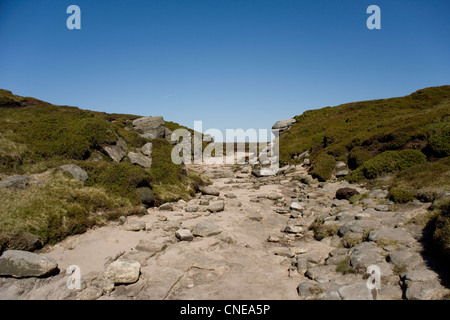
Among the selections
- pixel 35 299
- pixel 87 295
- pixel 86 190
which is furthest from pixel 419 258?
pixel 86 190

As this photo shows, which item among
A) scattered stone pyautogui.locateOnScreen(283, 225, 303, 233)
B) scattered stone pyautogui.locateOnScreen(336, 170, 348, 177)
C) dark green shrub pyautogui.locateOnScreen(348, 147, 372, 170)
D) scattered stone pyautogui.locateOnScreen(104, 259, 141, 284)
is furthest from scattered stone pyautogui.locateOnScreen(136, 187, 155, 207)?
dark green shrub pyautogui.locateOnScreen(348, 147, 372, 170)

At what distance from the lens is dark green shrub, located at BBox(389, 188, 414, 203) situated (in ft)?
39.2

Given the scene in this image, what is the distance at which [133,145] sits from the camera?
23172 millimetres


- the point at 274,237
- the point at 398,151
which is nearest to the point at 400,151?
the point at 398,151

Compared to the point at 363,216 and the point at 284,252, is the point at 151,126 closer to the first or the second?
the point at 284,252

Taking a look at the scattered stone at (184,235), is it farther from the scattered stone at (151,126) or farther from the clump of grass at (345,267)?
the scattered stone at (151,126)

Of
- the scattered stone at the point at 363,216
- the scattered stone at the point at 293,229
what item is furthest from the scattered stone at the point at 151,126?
the scattered stone at the point at 363,216

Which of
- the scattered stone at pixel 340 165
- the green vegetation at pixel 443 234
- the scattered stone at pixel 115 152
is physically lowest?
the green vegetation at pixel 443 234

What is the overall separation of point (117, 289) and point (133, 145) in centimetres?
1744

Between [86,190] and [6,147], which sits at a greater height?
[6,147]

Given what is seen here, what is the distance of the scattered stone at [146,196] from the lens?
1593cm

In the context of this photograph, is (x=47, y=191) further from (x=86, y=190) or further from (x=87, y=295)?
(x=87, y=295)

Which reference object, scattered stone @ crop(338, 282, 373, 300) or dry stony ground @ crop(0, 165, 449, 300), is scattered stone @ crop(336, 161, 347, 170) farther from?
scattered stone @ crop(338, 282, 373, 300)

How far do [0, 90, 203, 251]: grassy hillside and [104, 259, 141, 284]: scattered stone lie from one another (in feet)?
13.6
